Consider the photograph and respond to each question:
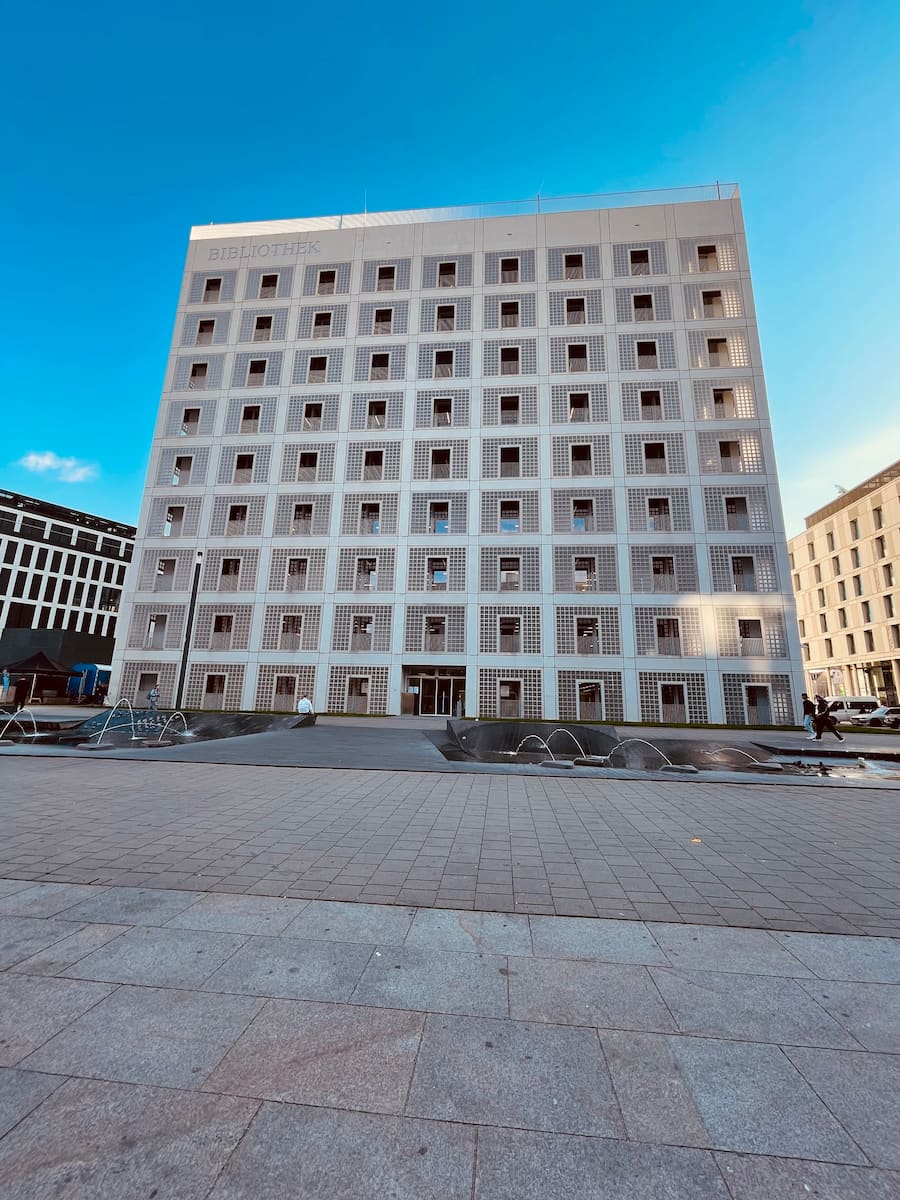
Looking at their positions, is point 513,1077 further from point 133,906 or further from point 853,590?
point 853,590

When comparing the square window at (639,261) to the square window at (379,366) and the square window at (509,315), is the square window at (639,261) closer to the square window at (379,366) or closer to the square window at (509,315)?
the square window at (509,315)

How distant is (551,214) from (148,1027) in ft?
138

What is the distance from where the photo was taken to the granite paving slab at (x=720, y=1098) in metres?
1.98

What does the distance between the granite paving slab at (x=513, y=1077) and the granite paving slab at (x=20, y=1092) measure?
1439mm

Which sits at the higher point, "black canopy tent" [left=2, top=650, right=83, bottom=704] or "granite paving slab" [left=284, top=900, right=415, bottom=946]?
"black canopy tent" [left=2, top=650, right=83, bottom=704]

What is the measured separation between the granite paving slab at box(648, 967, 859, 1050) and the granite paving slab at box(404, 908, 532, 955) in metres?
0.89

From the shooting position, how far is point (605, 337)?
32344 mm

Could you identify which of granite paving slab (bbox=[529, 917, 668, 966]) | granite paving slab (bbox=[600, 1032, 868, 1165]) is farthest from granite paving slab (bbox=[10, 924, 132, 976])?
granite paving slab (bbox=[600, 1032, 868, 1165])

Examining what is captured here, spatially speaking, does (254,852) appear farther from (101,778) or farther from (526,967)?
(101,778)

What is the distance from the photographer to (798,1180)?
1.82 meters

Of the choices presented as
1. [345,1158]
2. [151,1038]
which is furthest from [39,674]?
[345,1158]

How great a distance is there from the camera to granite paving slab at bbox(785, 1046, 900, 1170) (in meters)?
2.00

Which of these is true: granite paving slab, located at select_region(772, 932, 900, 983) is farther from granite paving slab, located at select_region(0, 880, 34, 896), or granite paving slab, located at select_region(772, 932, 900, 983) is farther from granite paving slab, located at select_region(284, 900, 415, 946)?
granite paving slab, located at select_region(0, 880, 34, 896)

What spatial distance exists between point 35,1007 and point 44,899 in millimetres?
1689
